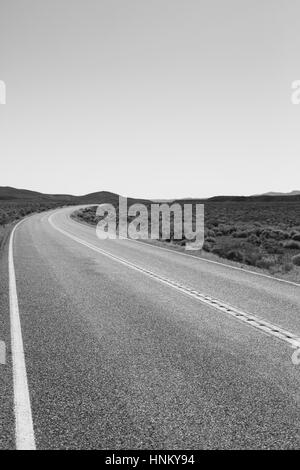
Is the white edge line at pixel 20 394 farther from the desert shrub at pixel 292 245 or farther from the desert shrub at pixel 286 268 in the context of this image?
the desert shrub at pixel 292 245

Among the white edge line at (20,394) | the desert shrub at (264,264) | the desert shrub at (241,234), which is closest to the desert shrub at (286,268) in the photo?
the desert shrub at (264,264)

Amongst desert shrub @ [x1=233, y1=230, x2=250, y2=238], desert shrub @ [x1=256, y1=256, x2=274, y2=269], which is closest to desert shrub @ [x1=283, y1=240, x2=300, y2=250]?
desert shrub @ [x1=233, y1=230, x2=250, y2=238]

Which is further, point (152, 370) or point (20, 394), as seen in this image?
point (152, 370)

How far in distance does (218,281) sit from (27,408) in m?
8.75

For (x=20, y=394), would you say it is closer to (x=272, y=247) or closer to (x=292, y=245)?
(x=272, y=247)

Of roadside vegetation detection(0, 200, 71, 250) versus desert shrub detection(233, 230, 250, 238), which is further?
desert shrub detection(233, 230, 250, 238)

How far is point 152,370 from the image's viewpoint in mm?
5418

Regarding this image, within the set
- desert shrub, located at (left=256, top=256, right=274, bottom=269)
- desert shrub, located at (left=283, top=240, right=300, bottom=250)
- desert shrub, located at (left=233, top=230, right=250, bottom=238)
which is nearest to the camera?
desert shrub, located at (left=256, top=256, right=274, bottom=269)

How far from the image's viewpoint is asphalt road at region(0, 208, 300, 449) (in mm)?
3928

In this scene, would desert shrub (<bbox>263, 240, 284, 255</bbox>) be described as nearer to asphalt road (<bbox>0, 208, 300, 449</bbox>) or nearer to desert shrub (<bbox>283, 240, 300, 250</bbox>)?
desert shrub (<bbox>283, 240, 300, 250</bbox>)

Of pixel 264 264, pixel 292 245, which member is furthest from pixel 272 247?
pixel 264 264
